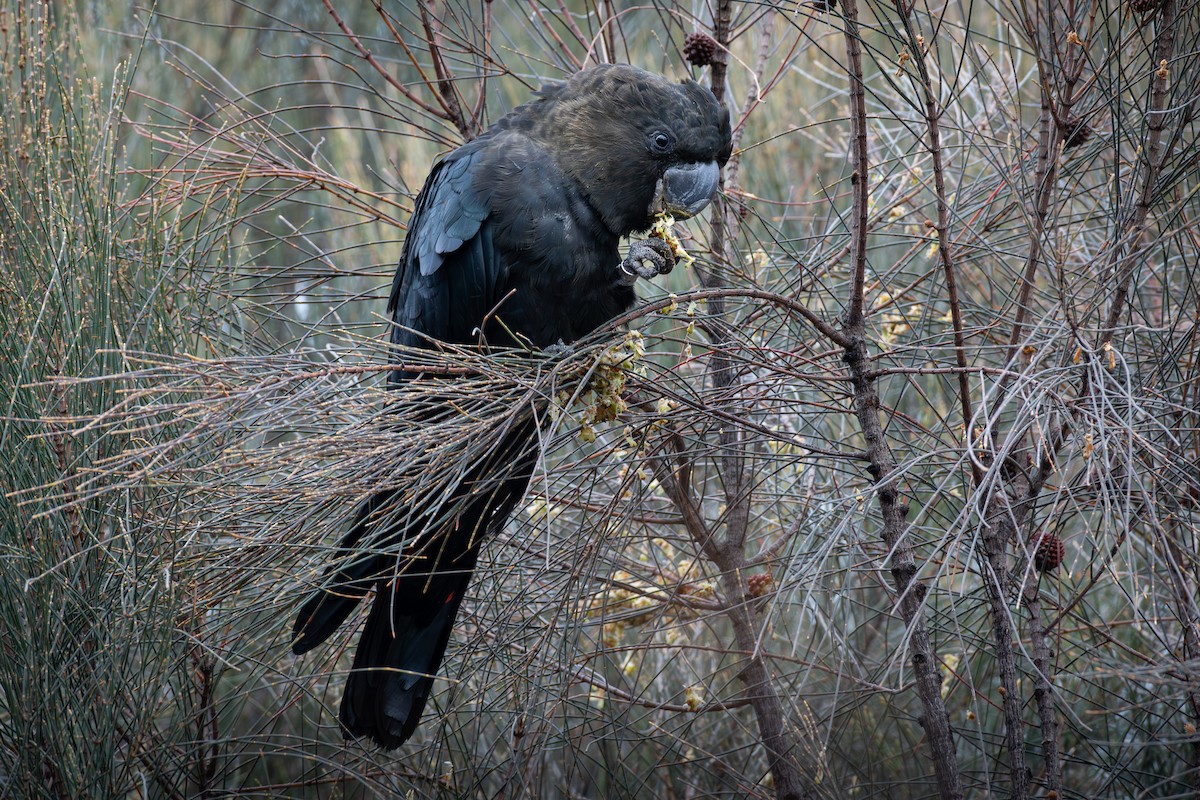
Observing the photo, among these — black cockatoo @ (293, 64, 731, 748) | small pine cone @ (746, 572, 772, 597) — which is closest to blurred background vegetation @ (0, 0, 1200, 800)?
small pine cone @ (746, 572, 772, 597)

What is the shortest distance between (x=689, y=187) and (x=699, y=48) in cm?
30

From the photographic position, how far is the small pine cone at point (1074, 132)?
1.71m

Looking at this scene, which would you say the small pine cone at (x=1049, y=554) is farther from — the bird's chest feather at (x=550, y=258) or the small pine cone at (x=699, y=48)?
the small pine cone at (x=699, y=48)

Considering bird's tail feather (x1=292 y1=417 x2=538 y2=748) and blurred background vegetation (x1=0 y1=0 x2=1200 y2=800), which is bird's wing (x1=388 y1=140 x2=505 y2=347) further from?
bird's tail feather (x1=292 y1=417 x2=538 y2=748)

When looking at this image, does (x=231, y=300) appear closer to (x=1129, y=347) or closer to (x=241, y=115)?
(x=241, y=115)

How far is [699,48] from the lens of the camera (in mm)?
2172

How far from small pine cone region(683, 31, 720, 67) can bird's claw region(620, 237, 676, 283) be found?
1.37 ft

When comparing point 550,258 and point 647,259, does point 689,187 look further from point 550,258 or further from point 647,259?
point 550,258

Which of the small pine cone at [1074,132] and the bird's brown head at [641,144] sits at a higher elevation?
the small pine cone at [1074,132]

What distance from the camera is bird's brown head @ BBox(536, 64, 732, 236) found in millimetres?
2203

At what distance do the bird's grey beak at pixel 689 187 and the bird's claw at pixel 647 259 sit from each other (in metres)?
0.12

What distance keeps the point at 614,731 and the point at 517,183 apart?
118cm

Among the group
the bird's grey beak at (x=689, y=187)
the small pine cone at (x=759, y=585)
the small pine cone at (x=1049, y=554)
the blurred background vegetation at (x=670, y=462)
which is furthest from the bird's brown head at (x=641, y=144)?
the small pine cone at (x=1049, y=554)

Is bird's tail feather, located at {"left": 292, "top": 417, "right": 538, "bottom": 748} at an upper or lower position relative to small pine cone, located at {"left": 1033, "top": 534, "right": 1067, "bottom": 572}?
lower
